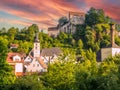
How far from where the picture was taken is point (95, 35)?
427ft

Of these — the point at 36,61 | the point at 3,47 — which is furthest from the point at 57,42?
the point at 3,47

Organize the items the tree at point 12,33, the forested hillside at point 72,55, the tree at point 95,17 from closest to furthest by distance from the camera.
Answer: the forested hillside at point 72,55, the tree at point 12,33, the tree at point 95,17

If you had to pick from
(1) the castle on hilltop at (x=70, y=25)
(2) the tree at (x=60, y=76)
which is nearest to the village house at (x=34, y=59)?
(1) the castle on hilltop at (x=70, y=25)

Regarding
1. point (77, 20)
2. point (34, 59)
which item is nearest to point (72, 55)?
point (34, 59)

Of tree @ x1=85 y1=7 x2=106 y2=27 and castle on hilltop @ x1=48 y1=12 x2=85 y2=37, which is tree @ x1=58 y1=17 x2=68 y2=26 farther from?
tree @ x1=85 y1=7 x2=106 y2=27

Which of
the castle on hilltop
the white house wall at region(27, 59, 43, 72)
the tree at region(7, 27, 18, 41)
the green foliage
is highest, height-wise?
the castle on hilltop

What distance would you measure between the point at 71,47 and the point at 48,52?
46.6 feet

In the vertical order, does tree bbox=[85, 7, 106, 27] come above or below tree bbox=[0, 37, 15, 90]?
above

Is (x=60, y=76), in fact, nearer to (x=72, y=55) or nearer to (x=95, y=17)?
(x=72, y=55)

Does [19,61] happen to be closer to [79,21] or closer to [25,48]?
[25,48]

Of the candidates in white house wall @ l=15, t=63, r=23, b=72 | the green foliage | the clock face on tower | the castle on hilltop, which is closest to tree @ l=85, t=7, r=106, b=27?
the castle on hilltop

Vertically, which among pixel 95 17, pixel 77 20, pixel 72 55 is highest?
pixel 95 17

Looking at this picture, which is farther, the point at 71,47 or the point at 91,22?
the point at 91,22

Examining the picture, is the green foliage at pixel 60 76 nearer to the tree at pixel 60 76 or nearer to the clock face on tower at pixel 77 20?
the tree at pixel 60 76
